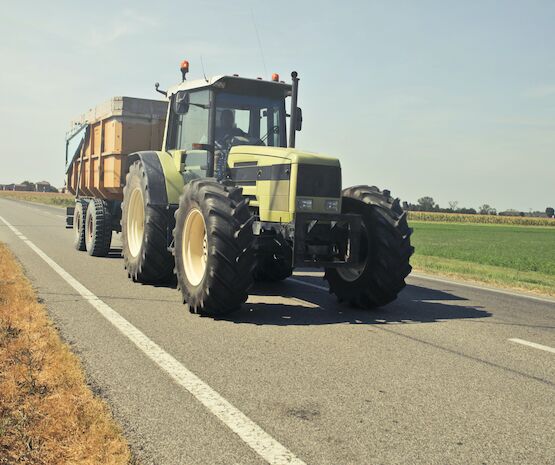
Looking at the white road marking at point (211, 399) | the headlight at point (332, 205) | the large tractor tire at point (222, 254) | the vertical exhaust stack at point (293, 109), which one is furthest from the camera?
the vertical exhaust stack at point (293, 109)

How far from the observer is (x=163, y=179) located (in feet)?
30.5

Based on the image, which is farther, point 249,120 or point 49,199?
point 49,199

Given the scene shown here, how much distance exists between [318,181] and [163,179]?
112 inches

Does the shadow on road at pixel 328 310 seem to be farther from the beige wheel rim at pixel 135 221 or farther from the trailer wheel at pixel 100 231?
the trailer wheel at pixel 100 231

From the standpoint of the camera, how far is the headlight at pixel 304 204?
7316 millimetres

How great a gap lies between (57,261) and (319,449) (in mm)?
9257

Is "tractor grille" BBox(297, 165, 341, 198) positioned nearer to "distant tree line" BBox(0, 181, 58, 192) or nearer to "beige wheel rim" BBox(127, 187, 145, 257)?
"beige wheel rim" BBox(127, 187, 145, 257)

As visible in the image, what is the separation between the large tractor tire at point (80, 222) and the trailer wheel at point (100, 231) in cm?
76

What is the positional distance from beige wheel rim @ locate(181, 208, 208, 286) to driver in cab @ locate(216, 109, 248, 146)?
142 cm

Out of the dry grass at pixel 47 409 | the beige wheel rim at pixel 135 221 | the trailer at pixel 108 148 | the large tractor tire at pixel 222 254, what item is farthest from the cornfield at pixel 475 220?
the dry grass at pixel 47 409

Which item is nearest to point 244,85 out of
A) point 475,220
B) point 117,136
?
point 117,136

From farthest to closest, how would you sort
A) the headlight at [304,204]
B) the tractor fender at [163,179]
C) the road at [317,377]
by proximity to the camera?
the tractor fender at [163,179] → the headlight at [304,204] → the road at [317,377]

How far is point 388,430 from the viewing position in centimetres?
366

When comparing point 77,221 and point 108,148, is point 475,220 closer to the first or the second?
point 77,221
